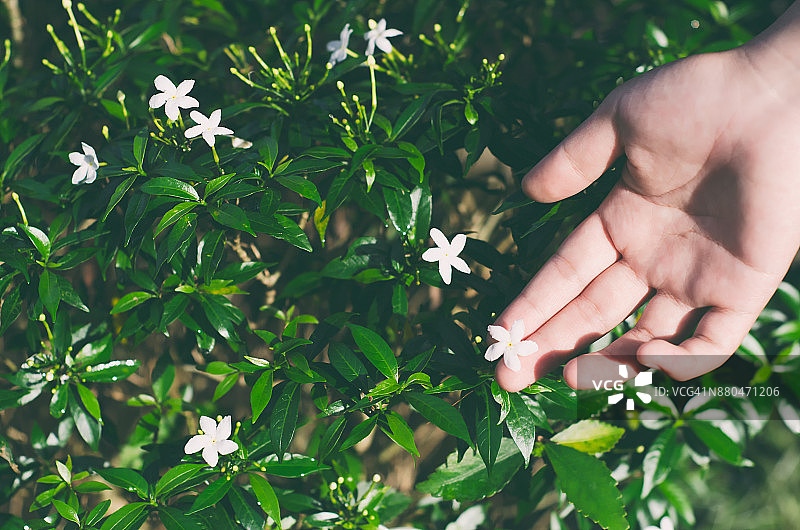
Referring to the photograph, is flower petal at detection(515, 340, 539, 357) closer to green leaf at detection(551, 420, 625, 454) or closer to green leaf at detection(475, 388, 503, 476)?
green leaf at detection(475, 388, 503, 476)

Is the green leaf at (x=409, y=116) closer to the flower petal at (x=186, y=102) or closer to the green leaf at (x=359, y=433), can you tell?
the flower petal at (x=186, y=102)

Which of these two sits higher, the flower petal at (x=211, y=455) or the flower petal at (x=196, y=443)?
the flower petal at (x=196, y=443)

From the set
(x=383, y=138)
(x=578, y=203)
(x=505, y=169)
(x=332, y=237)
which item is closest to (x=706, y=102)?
(x=578, y=203)

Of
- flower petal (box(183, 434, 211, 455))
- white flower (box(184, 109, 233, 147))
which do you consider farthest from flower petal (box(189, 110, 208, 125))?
flower petal (box(183, 434, 211, 455))

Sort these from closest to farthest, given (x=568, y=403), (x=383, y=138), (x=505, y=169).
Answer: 1. (x=568, y=403)
2. (x=383, y=138)
3. (x=505, y=169)

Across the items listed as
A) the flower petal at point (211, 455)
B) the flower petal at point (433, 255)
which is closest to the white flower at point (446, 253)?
the flower petal at point (433, 255)

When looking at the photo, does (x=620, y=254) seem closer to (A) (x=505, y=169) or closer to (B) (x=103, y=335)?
(A) (x=505, y=169)
